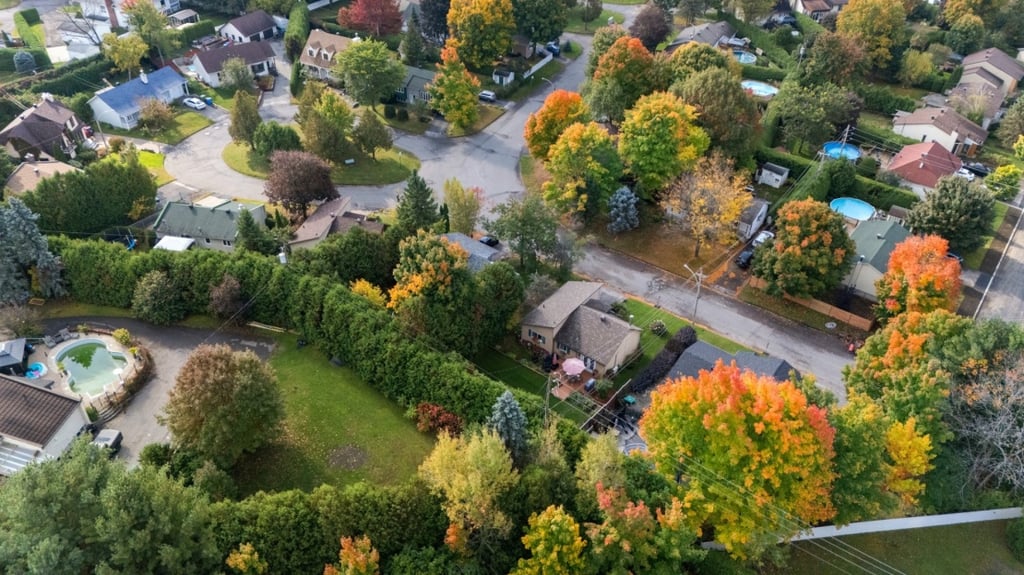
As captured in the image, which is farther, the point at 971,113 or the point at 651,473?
the point at 971,113

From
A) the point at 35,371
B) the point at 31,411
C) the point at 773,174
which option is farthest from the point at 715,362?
the point at 35,371

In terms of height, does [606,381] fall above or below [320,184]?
below

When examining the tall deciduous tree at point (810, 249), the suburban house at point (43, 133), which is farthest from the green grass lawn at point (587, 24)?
the suburban house at point (43, 133)

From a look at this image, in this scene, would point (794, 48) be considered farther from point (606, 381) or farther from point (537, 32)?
point (606, 381)

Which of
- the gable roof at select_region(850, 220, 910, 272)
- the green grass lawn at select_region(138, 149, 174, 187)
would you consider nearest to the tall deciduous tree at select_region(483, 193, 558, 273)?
the gable roof at select_region(850, 220, 910, 272)

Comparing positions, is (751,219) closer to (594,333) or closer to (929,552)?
(594,333)

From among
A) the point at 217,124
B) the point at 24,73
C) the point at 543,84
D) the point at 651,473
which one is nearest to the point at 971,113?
the point at 543,84

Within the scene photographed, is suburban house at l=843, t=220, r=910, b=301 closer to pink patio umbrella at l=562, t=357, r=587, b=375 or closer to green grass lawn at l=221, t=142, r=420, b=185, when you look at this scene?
pink patio umbrella at l=562, t=357, r=587, b=375

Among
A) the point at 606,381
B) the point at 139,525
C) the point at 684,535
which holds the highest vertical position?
the point at 139,525
